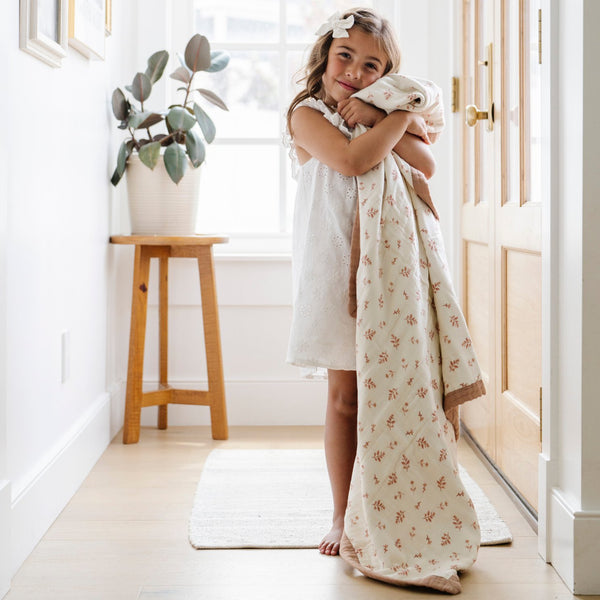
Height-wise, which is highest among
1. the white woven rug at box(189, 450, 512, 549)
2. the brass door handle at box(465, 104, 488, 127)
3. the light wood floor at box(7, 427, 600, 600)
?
the brass door handle at box(465, 104, 488, 127)

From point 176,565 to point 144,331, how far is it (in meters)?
1.25

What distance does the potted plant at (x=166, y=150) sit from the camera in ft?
9.66

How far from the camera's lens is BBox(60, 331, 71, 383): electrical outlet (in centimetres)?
233

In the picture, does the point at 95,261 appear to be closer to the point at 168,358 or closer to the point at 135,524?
the point at 168,358

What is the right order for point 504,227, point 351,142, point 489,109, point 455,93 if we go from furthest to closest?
point 455,93 < point 489,109 < point 504,227 < point 351,142

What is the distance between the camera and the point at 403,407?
1817 mm

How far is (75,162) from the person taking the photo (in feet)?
8.11

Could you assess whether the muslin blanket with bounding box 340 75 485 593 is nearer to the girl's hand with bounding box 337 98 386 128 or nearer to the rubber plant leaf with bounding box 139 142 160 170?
the girl's hand with bounding box 337 98 386 128

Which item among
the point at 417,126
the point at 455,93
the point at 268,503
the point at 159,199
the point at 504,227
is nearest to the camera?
the point at 417,126

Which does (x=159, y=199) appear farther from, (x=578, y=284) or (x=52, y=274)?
(x=578, y=284)

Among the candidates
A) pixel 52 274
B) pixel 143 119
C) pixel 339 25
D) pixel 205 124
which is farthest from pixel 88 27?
pixel 339 25

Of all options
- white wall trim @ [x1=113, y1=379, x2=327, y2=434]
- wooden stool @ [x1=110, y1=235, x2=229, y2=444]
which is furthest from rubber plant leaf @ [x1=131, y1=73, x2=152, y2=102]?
white wall trim @ [x1=113, y1=379, x2=327, y2=434]

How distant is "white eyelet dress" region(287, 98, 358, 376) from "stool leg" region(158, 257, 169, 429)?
127 cm

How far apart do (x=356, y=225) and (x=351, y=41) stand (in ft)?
1.34
